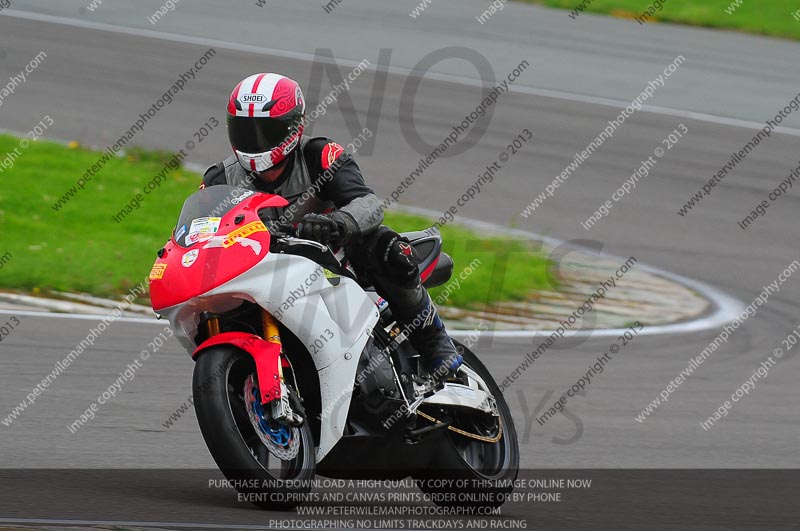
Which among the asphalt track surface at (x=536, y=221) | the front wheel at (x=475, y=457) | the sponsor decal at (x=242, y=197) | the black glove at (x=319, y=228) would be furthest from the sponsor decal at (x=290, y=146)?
the asphalt track surface at (x=536, y=221)

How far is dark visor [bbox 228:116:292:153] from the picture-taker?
5.39m

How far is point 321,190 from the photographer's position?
5.66 m

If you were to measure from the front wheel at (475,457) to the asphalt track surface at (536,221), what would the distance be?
0.18 meters

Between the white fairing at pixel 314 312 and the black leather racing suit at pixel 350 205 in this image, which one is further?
the black leather racing suit at pixel 350 205

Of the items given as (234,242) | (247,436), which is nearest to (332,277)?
(234,242)

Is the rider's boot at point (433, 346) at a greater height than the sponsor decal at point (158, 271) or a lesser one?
lesser

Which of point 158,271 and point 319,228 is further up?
point 319,228

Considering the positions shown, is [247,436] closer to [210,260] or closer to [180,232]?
[210,260]

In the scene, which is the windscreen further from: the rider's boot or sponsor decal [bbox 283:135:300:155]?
the rider's boot

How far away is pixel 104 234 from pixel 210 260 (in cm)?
634

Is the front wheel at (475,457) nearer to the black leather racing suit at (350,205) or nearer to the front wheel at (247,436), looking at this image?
the black leather racing suit at (350,205)

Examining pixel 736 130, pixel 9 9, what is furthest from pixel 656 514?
pixel 9 9

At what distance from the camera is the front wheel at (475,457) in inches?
231

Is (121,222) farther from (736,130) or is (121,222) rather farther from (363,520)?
(736,130)
